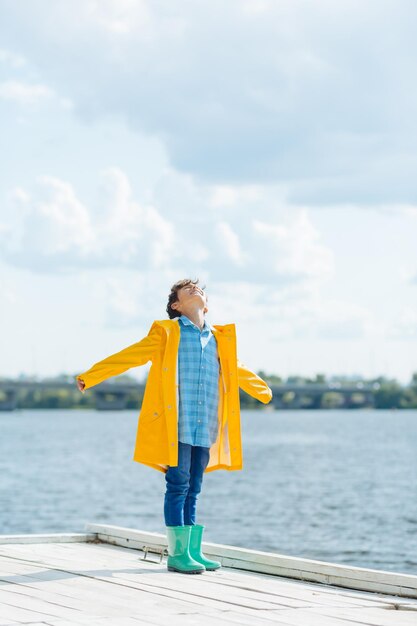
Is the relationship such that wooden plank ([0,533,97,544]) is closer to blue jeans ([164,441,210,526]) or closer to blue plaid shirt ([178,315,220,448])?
blue jeans ([164,441,210,526])

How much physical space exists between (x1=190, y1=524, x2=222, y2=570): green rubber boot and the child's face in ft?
5.14

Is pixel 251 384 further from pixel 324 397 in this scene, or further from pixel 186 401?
pixel 324 397

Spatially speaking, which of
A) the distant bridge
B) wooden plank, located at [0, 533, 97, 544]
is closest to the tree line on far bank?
the distant bridge

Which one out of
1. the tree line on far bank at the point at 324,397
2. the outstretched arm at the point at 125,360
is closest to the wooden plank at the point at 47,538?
the outstretched arm at the point at 125,360

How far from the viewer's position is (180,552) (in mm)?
7465

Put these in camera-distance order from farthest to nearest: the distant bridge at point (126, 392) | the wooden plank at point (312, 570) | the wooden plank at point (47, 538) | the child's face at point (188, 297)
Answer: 1. the distant bridge at point (126, 392)
2. the wooden plank at point (47, 538)
3. the child's face at point (188, 297)
4. the wooden plank at point (312, 570)

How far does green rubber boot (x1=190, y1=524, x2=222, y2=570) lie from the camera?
24.8 feet

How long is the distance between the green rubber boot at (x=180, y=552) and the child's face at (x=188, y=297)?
1.58 m

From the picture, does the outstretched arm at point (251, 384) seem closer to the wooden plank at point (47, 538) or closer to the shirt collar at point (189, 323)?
the shirt collar at point (189, 323)

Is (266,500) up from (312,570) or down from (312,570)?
up

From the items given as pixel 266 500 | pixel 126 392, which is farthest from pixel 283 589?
pixel 126 392

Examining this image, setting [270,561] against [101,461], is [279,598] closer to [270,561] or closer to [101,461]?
A: [270,561]

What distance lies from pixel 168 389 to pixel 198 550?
1.14 m

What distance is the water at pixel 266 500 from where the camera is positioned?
25.9 metres
